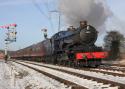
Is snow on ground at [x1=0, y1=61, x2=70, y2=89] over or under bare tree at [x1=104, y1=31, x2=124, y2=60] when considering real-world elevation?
under

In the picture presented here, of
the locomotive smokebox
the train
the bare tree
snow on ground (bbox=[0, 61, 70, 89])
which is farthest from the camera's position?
the bare tree

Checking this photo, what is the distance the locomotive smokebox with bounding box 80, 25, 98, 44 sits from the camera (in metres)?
27.3

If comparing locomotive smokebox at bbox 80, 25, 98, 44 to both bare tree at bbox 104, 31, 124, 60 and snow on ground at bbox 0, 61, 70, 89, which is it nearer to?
snow on ground at bbox 0, 61, 70, 89

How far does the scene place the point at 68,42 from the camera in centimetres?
2905

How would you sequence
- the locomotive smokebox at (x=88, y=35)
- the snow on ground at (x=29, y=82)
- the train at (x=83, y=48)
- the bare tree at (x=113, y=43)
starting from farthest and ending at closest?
1. the bare tree at (x=113, y=43)
2. the locomotive smokebox at (x=88, y=35)
3. the train at (x=83, y=48)
4. the snow on ground at (x=29, y=82)

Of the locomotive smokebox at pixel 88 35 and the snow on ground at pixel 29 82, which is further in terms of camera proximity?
the locomotive smokebox at pixel 88 35

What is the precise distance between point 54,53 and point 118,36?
720 inches

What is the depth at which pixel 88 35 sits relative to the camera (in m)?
27.4

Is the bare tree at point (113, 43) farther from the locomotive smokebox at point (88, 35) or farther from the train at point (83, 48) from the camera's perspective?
the locomotive smokebox at point (88, 35)

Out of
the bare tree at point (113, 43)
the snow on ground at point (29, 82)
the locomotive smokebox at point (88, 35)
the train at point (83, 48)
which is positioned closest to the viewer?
the snow on ground at point (29, 82)

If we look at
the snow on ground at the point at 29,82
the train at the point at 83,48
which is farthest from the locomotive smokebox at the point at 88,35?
the snow on ground at the point at 29,82

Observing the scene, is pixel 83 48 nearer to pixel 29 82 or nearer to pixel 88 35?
pixel 88 35

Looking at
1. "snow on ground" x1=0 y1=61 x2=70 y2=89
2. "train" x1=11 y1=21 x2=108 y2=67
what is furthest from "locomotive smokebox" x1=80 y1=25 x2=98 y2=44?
"snow on ground" x1=0 y1=61 x2=70 y2=89

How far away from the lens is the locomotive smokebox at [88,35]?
27.3 meters
